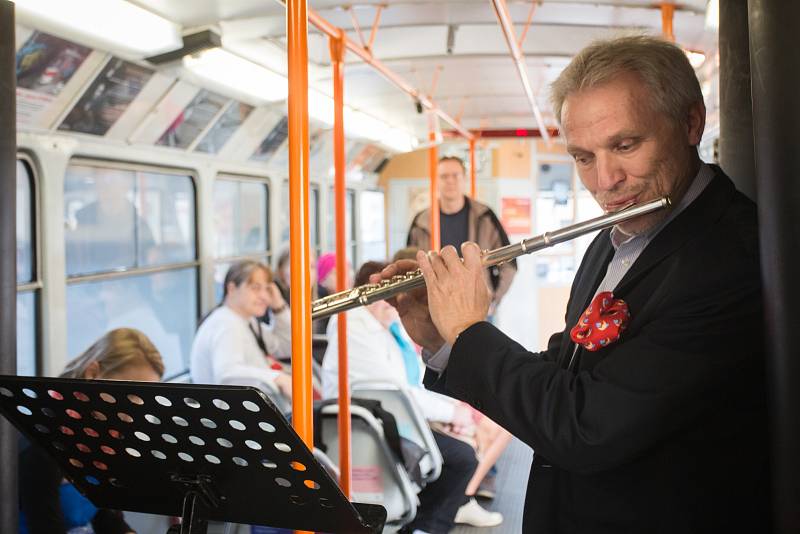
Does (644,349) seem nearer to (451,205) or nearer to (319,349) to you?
(319,349)

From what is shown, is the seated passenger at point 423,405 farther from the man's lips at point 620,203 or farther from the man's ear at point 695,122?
the man's ear at point 695,122

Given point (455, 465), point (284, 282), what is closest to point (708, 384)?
point (455, 465)

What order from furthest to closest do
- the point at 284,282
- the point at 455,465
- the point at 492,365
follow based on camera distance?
the point at 284,282 → the point at 455,465 → the point at 492,365

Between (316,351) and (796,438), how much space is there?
478 cm

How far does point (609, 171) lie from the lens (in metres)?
1.48

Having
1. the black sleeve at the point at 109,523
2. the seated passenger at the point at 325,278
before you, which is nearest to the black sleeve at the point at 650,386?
the black sleeve at the point at 109,523

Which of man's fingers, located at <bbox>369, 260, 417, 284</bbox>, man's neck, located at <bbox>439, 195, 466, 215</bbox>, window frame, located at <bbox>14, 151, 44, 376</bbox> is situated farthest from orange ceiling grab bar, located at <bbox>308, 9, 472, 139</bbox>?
window frame, located at <bbox>14, 151, 44, 376</bbox>

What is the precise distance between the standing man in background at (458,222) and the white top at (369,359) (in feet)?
6.81

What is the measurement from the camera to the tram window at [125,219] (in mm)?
4188

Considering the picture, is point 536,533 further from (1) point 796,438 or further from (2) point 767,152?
(2) point 767,152

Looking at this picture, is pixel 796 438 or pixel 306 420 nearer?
pixel 796 438

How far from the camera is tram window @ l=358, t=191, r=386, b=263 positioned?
1155 centimetres

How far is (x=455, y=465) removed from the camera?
14.4ft

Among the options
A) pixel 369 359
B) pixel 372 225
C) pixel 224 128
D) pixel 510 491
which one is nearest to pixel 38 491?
pixel 369 359
